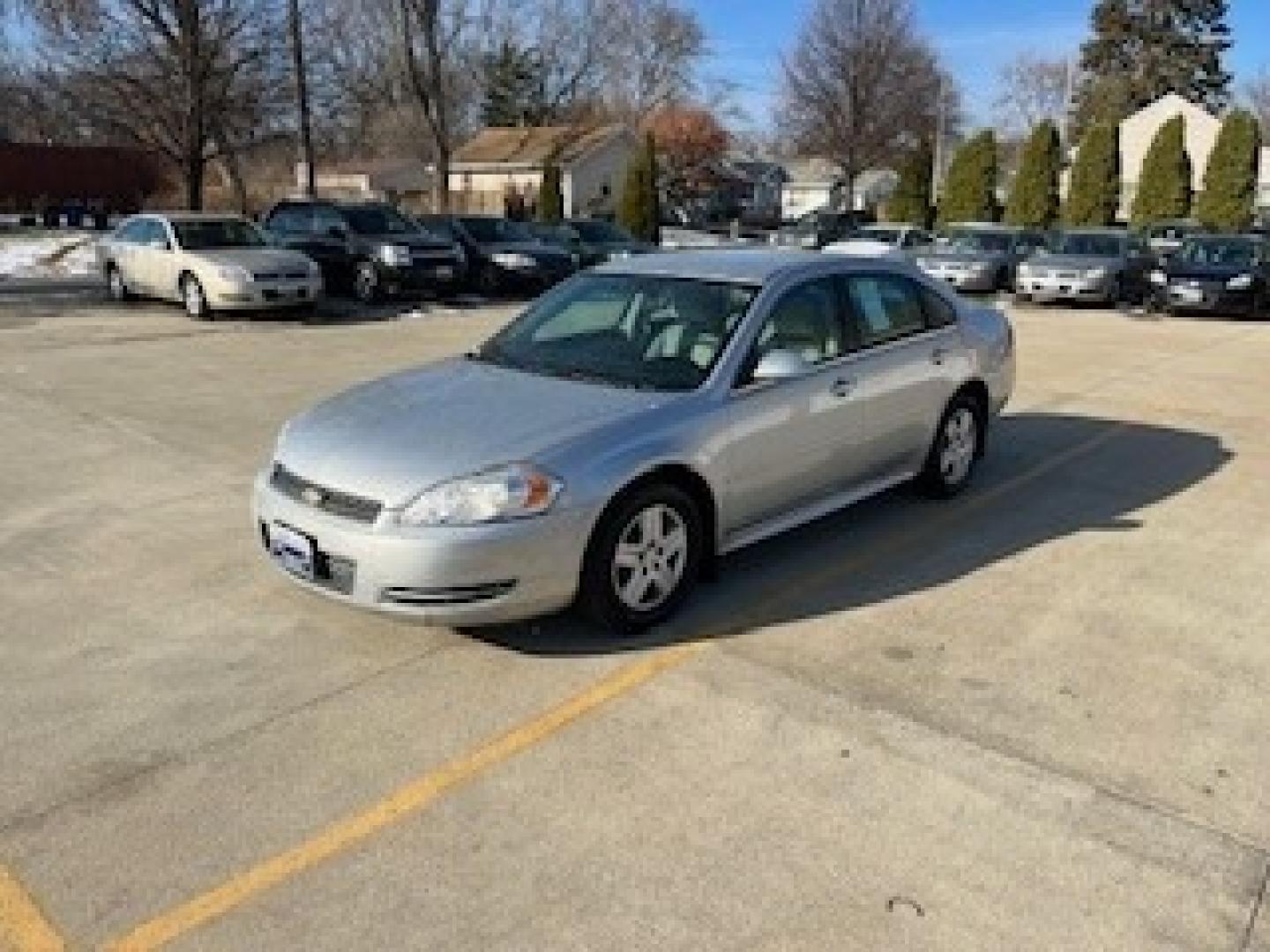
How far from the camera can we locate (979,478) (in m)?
7.12

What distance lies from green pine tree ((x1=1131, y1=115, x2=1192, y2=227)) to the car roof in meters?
33.1

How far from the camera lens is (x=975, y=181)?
35812 millimetres

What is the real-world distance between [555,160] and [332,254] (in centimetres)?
4095

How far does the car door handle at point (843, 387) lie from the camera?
5.35 metres

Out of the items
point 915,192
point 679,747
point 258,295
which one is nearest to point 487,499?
point 679,747

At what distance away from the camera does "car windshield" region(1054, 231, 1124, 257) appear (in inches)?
794

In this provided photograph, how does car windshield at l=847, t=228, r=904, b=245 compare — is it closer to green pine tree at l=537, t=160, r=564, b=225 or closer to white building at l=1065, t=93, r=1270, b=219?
green pine tree at l=537, t=160, r=564, b=225

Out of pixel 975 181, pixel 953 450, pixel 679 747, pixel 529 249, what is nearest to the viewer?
pixel 679 747

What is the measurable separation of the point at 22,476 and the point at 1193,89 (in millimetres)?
70121

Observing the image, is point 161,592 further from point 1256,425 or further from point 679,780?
point 1256,425

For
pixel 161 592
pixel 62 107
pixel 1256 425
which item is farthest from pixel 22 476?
pixel 62 107

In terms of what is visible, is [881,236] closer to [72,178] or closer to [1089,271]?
[1089,271]

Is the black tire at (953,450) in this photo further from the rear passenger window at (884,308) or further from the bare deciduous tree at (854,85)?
the bare deciduous tree at (854,85)

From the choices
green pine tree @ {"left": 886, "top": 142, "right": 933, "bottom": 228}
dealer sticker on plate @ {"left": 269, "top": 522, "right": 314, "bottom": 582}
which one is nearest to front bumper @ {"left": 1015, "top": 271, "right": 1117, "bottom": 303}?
dealer sticker on plate @ {"left": 269, "top": 522, "right": 314, "bottom": 582}
